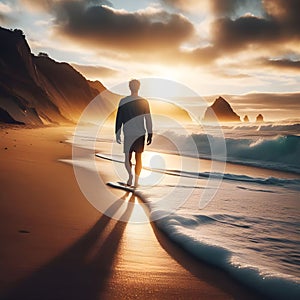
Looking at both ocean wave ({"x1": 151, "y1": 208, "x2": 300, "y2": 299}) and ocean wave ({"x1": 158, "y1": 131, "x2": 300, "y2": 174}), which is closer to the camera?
ocean wave ({"x1": 151, "y1": 208, "x2": 300, "y2": 299})

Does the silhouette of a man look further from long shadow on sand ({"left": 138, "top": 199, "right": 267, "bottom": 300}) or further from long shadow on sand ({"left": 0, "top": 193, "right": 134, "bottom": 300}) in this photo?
long shadow on sand ({"left": 0, "top": 193, "right": 134, "bottom": 300})

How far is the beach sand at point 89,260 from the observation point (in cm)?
208

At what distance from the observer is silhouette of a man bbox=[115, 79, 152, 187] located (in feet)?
21.3

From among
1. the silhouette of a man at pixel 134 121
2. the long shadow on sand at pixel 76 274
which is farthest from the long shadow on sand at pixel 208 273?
the silhouette of a man at pixel 134 121

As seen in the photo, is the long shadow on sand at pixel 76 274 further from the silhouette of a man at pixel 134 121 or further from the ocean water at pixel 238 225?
the silhouette of a man at pixel 134 121

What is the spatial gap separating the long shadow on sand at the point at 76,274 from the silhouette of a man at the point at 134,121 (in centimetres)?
352

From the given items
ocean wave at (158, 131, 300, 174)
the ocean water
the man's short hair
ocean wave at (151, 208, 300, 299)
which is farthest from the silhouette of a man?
ocean wave at (158, 131, 300, 174)

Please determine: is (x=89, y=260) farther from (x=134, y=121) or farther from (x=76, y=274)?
(x=134, y=121)

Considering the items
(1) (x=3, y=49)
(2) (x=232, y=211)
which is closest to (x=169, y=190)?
(2) (x=232, y=211)

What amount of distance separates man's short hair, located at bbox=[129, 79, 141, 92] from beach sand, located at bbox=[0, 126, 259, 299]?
2968mm

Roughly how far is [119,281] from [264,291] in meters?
0.98

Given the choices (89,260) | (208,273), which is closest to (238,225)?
(208,273)

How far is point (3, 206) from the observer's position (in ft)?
12.3

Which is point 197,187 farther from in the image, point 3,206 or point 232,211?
point 3,206
